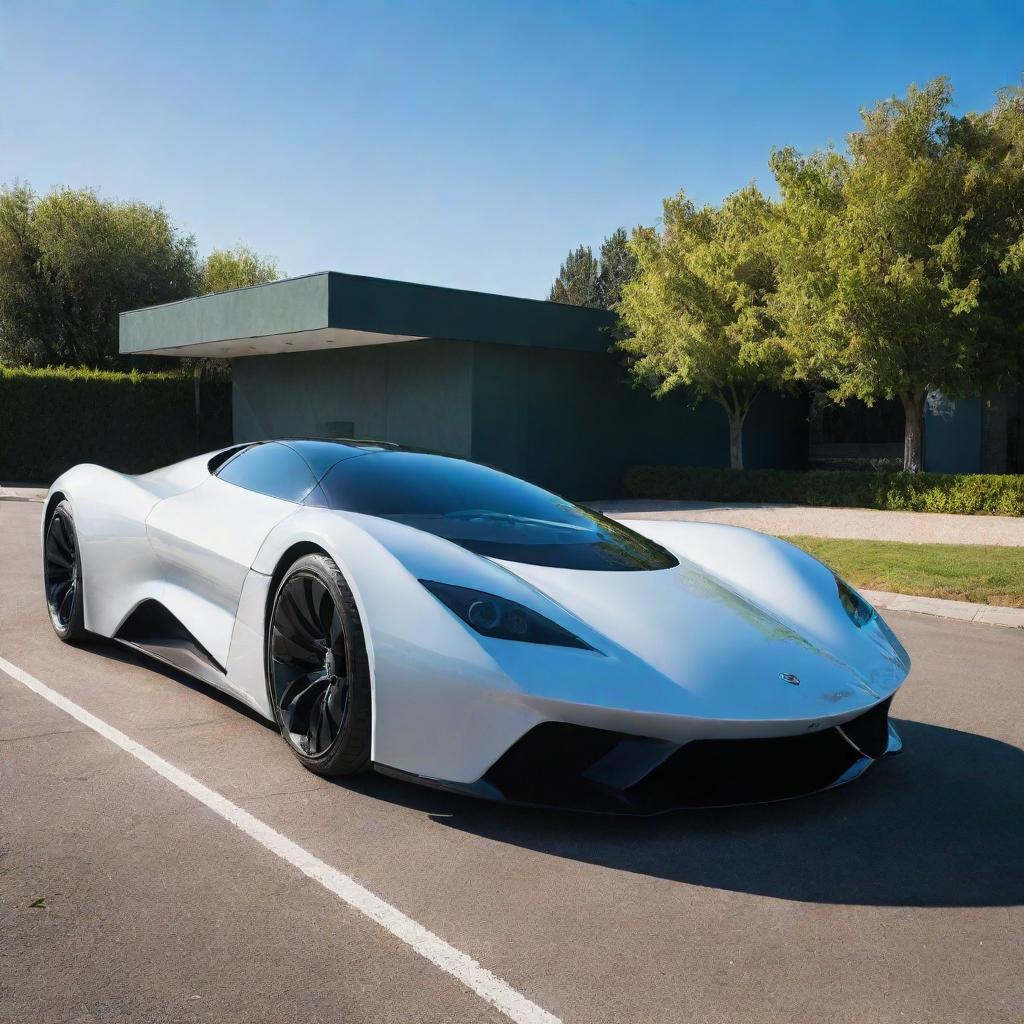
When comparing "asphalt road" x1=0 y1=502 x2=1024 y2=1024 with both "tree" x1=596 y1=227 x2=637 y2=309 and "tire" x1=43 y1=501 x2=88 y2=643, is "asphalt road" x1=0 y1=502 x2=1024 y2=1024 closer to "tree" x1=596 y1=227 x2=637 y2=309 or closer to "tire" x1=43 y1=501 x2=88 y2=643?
"tire" x1=43 y1=501 x2=88 y2=643

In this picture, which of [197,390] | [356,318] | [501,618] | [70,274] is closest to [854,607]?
[501,618]

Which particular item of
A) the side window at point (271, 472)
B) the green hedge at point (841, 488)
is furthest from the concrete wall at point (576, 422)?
the side window at point (271, 472)

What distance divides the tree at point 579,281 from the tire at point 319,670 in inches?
2755

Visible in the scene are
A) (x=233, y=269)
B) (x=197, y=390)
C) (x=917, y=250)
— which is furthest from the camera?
(x=233, y=269)

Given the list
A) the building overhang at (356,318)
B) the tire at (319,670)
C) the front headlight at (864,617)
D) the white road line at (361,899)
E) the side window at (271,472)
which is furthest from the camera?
the building overhang at (356,318)

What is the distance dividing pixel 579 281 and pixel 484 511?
76.8 meters

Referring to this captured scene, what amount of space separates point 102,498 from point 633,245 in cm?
Result: 1789

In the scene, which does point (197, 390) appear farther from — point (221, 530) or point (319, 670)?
point (319, 670)

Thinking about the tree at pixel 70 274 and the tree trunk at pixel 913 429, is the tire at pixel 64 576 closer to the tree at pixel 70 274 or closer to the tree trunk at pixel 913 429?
the tree trunk at pixel 913 429

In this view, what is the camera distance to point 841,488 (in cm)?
1969

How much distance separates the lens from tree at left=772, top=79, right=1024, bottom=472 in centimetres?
1666

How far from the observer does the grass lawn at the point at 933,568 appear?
876 cm

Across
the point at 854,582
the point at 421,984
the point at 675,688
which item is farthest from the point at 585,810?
the point at 854,582

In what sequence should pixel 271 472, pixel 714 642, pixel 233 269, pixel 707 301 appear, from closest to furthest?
pixel 714 642
pixel 271 472
pixel 707 301
pixel 233 269
